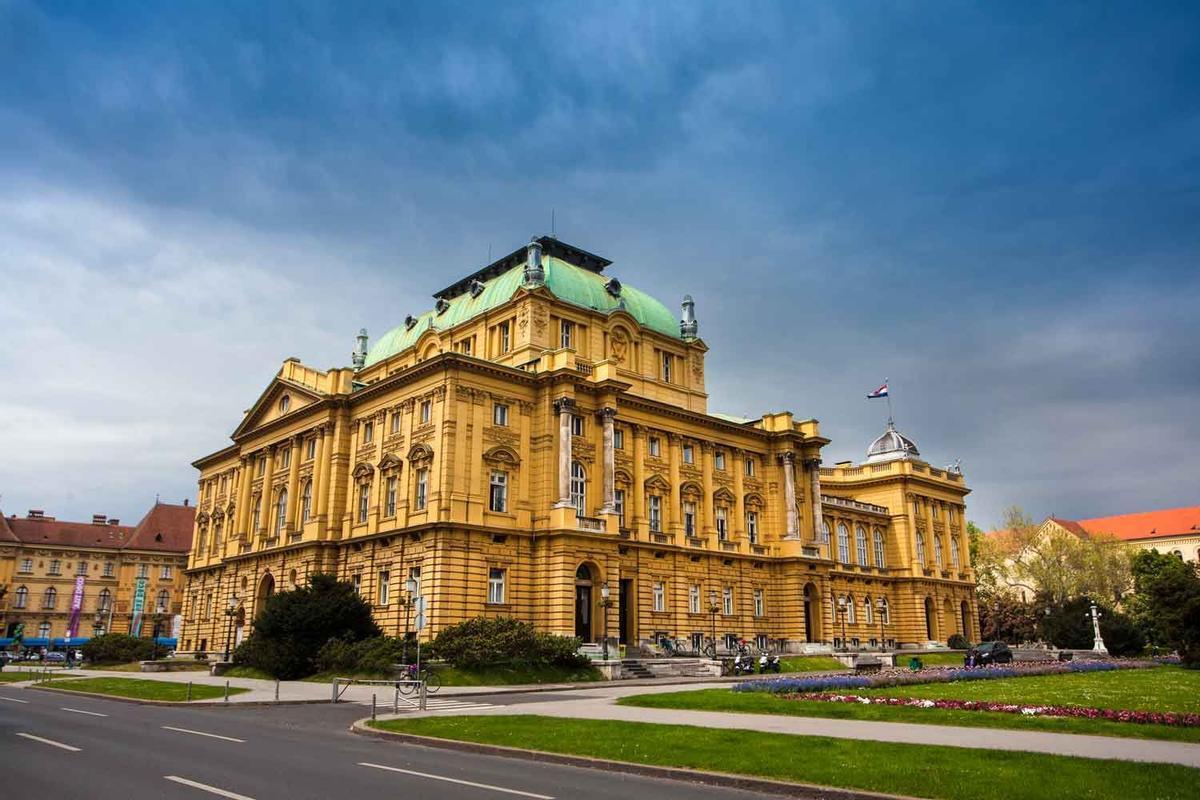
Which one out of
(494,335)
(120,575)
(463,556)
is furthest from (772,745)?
(120,575)

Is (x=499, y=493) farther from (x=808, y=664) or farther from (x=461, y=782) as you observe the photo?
(x=461, y=782)

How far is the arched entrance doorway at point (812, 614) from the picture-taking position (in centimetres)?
6325

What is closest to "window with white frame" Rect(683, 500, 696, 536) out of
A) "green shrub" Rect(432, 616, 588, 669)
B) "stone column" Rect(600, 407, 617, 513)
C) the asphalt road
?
"stone column" Rect(600, 407, 617, 513)

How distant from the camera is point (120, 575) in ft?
348

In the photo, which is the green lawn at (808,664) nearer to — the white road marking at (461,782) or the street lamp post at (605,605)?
the street lamp post at (605,605)

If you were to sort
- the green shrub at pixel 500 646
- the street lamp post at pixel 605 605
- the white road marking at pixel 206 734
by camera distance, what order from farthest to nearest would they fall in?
the street lamp post at pixel 605 605 → the green shrub at pixel 500 646 → the white road marking at pixel 206 734

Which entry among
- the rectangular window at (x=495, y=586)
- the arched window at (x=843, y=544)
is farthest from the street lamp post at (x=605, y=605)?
the arched window at (x=843, y=544)

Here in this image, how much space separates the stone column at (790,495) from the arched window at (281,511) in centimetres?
3542

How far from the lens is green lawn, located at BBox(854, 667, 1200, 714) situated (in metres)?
23.6

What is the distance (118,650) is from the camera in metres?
58.2

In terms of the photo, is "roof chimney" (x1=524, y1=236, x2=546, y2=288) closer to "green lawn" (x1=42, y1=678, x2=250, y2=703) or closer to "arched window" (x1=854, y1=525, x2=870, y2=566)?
"green lawn" (x1=42, y1=678, x2=250, y2=703)

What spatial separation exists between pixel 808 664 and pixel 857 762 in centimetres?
3936

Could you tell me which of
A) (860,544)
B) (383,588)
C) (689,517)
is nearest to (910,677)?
(689,517)

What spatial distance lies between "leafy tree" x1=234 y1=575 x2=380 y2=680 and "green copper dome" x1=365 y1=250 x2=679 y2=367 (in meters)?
22.6
